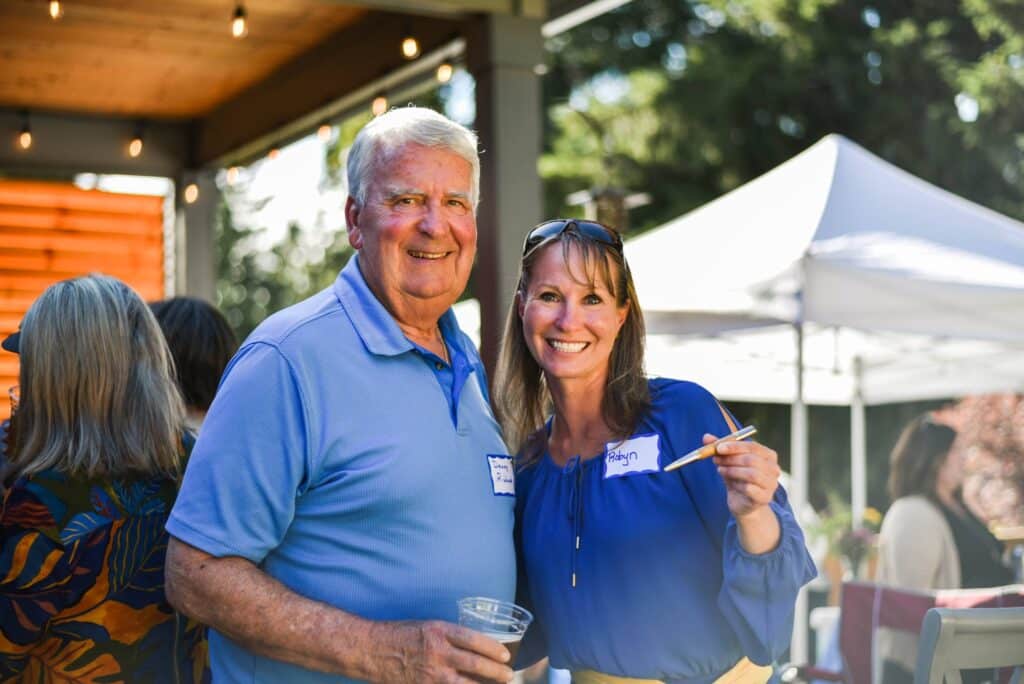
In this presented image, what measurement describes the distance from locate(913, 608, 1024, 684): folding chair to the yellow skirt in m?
0.31

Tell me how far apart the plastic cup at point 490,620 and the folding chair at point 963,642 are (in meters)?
0.83

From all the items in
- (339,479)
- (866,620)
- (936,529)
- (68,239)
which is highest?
(68,239)

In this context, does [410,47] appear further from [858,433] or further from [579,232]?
[858,433]

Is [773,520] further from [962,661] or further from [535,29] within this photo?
[535,29]

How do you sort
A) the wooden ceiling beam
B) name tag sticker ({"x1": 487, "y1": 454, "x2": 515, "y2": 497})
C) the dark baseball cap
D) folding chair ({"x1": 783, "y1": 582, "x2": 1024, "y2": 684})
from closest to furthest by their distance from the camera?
name tag sticker ({"x1": 487, "y1": 454, "x2": 515, "y2": 497}) < the dark baseball cap < folding chair ({"x1": 783, "y1": 582, "x2": 1024, "y2": 684}) < the wooden ceiling beam

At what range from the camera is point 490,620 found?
1.94 meters

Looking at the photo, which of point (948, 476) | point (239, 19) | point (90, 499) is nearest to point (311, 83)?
point (239, 19)

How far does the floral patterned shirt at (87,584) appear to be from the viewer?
243 centimetres

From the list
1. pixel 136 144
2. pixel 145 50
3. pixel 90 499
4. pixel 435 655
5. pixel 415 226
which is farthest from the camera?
pixel 136 144

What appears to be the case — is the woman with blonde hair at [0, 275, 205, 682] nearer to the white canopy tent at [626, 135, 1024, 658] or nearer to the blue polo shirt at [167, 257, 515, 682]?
the blue polo shirt at [167, 257, 515, 682]

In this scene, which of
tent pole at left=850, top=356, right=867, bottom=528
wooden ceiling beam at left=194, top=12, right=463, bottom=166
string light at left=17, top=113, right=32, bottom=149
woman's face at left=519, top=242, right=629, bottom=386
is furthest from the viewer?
tent pole at left=850, top=356, right=867, bottom=528

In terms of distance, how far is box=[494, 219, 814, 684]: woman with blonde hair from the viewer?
7.04 ft

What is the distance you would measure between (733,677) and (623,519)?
353mm

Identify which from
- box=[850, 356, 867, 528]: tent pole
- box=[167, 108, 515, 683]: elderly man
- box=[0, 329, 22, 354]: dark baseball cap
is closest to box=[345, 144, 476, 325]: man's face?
box=[167, 108, 515, 683]: elderly man
